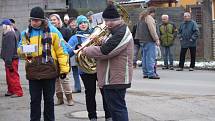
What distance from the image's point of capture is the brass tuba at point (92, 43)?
25.2 feet

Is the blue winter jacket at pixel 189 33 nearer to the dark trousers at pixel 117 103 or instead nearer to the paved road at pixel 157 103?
the paved road at pixel 157 103

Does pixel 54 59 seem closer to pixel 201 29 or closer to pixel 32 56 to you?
pixel 32 56

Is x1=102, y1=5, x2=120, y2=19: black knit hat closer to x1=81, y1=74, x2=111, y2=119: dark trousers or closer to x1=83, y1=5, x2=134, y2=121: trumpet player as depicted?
x1=83, y1=5, x2=134, y2=121: trumpet player

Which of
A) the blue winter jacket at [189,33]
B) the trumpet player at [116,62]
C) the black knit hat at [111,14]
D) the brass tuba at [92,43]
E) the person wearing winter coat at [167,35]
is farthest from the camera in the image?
the person wearing winter coat at [167,35]

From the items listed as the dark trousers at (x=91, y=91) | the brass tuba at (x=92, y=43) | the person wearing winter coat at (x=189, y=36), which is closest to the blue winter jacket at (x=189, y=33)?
the person wearing winter coat at (x=189, y=36)

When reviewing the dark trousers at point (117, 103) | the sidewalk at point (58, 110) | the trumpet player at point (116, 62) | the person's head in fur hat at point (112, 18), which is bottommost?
the sidewalk at point (58, 110)

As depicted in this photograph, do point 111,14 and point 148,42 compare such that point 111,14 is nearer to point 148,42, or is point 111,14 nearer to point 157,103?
point 157,103

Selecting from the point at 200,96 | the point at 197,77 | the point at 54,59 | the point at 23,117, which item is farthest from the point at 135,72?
the point at 54,59

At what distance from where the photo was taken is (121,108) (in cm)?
688

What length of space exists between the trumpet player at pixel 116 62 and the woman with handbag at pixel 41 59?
32.7 inches

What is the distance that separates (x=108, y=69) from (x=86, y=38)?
1684mm

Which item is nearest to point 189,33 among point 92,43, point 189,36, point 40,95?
point 189,36

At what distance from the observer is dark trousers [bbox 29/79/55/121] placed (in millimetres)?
7504

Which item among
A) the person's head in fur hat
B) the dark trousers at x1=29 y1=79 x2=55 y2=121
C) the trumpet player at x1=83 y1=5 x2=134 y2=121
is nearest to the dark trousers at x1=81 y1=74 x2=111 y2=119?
the dark trousers at x1=29 y1=79 x2=55 y2=121
